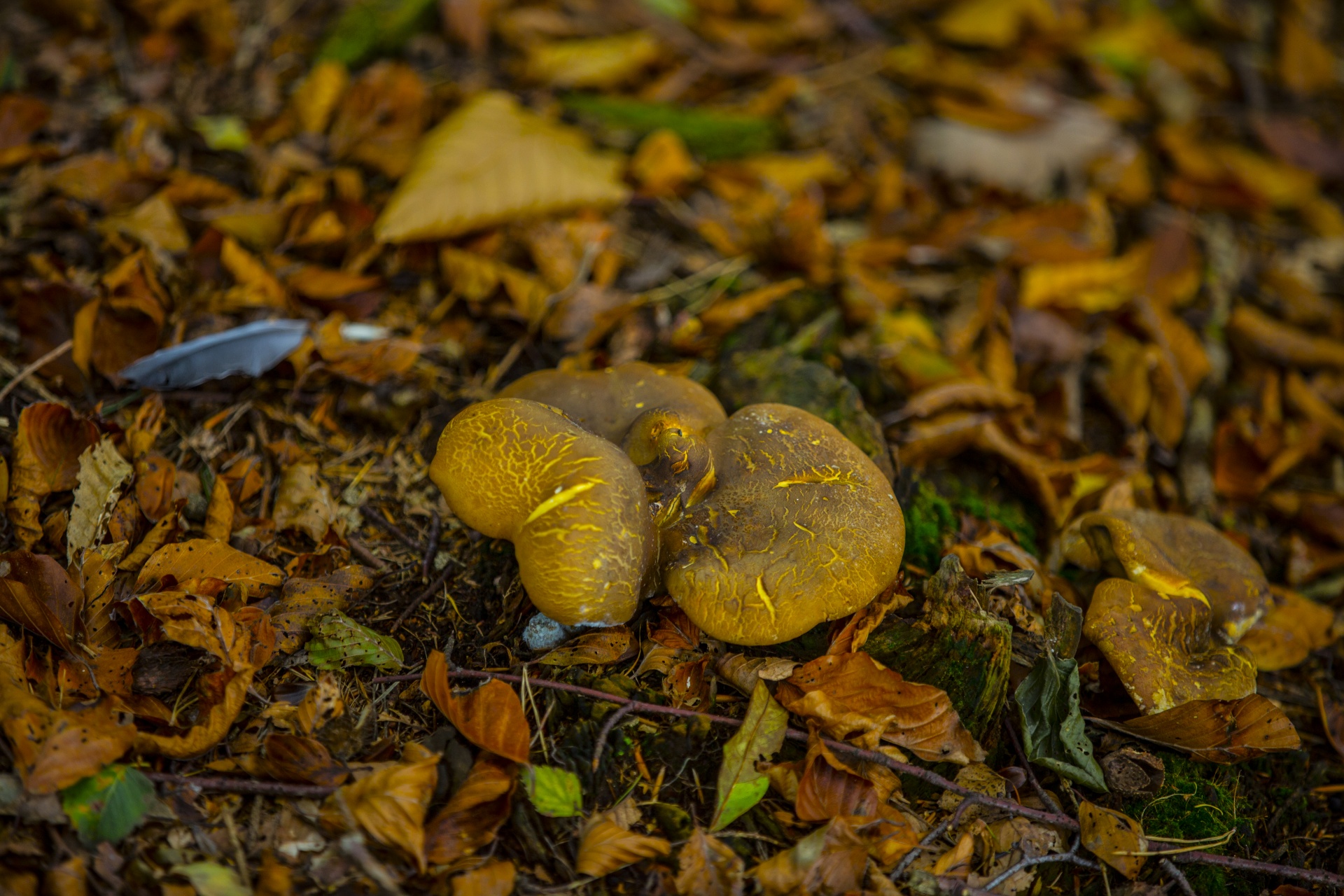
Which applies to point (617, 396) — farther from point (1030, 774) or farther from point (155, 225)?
point (155, 225)

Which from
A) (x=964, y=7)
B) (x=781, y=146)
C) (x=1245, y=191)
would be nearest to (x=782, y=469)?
(x=781, y=146)

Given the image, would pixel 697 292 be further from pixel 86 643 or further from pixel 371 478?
pixel 86 643

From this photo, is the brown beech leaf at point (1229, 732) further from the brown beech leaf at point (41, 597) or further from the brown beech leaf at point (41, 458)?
the brown beech leaf at point (41, 458)

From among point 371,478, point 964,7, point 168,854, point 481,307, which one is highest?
point 964,7

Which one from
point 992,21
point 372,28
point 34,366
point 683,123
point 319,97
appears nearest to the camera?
point 34,366

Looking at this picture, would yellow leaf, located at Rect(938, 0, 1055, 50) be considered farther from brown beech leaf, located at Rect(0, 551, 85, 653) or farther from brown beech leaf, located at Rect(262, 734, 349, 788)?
brown beech leaf, located at Rect(0, 551, 85, 653)

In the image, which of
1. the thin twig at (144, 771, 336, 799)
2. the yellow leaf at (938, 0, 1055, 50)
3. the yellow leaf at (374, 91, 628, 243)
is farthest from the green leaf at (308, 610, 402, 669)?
the yellow leaf at (938, 0, 1055, 50)

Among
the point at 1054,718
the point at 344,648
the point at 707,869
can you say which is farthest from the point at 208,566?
the point at 1054,718
